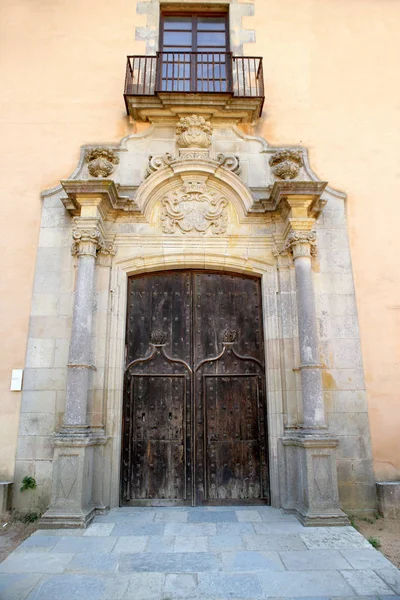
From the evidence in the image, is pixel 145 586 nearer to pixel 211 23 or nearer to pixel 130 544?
pixel 130 544

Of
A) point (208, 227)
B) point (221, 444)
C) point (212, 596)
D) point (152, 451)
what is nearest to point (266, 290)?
point (208, 227)

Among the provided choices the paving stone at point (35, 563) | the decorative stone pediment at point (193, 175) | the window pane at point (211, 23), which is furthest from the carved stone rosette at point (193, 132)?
the paving stone at point (35, 563)

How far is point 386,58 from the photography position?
6359 mm

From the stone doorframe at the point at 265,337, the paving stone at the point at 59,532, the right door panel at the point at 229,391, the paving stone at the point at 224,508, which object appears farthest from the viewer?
the right door panel at the point at 229,391

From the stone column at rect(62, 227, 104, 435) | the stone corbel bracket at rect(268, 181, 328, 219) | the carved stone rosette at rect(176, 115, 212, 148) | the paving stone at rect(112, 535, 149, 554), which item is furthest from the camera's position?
the carved stone rosette at rect(176, 115, 212, 148)

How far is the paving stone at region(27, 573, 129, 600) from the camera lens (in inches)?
107

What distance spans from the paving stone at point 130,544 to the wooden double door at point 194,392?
105 cm

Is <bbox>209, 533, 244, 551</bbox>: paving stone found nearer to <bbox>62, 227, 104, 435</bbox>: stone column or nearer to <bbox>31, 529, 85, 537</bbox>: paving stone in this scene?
<bbox>31, 529, 85, 537</bbox>: paving stone

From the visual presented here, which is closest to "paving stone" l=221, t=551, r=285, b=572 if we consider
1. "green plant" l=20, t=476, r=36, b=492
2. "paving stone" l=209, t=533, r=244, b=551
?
"paving stone" l=209, t=533, r=244, b=551

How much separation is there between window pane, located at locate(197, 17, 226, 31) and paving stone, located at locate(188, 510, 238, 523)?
7.15 metres

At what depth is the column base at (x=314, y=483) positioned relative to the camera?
4070 mm

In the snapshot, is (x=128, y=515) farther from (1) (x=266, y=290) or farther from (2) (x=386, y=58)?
(2) (x=386, y=58)

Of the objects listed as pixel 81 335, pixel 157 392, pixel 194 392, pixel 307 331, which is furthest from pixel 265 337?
pixel 81 335

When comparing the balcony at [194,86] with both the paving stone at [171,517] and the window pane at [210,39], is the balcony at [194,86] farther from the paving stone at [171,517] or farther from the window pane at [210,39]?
the paving stone at [171,517]
